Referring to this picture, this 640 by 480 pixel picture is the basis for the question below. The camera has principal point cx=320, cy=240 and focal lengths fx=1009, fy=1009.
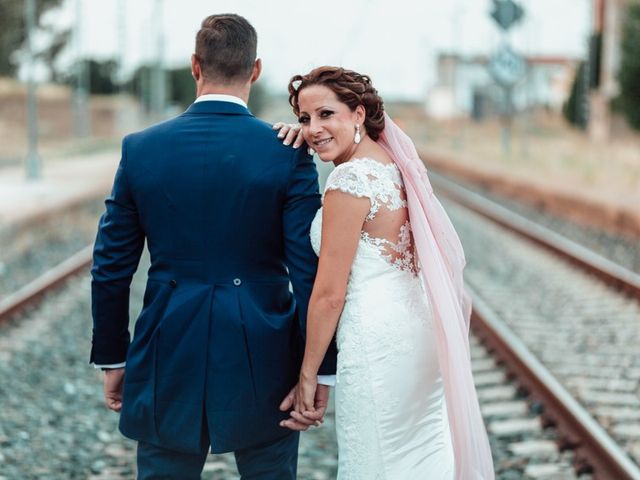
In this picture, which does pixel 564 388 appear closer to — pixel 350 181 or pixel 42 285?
pixel 350 181

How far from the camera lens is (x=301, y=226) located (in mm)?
2801

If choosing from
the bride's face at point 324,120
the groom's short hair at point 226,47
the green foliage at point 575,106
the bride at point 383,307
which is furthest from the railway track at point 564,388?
the green foliage at point 575,106

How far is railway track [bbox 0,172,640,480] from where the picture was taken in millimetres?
4770

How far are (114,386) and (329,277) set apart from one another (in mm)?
778

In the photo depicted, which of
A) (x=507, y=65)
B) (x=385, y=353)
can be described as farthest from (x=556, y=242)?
(x=507, y=65)

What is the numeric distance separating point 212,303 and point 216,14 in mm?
805

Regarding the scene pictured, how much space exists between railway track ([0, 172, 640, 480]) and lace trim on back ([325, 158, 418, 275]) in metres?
2.04

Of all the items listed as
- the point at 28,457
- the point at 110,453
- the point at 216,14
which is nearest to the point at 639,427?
the point at 110,453

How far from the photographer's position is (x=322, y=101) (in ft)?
9.46

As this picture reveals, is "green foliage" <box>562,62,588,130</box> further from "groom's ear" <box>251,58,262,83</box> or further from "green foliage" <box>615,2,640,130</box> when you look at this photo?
"groom's ear" <box>251,58,262,83</box>

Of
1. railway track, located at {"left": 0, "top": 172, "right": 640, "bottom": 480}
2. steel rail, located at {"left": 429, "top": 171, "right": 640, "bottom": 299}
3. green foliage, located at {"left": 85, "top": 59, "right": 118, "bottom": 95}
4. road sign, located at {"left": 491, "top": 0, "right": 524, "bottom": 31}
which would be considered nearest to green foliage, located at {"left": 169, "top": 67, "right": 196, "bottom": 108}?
green foliage, located at {"left": 85, "top": 59, "right": 118, "bottom": 95}

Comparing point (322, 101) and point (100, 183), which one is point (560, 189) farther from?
point (322, 101)

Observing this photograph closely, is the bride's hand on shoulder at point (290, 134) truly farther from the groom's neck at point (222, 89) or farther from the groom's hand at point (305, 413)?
the groom's hand at point (305, 413)

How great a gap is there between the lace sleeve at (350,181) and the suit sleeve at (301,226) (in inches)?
2.1
